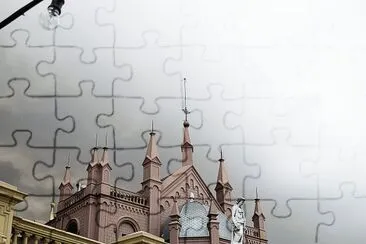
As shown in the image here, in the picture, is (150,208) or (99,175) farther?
(150,208)

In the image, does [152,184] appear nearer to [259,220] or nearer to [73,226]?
[73,226]

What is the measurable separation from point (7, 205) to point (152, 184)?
24.7 metres

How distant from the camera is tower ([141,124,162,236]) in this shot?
29734mm

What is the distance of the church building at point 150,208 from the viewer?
1083 inches

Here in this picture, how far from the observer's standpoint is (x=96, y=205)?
27.9 meters

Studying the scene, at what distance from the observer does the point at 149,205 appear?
29.9 meters

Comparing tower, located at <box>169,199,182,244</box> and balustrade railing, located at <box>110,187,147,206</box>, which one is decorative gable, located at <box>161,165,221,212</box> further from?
tower, located at <box>169,199,182,244</box>

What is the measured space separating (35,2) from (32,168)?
2325 mm

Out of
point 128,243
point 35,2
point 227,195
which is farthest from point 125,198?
point 35,2

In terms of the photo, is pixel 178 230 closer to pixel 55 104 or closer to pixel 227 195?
pixel 227 195

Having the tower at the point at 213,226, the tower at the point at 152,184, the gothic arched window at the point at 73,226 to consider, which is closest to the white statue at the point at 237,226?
the tower at the point at 213,226

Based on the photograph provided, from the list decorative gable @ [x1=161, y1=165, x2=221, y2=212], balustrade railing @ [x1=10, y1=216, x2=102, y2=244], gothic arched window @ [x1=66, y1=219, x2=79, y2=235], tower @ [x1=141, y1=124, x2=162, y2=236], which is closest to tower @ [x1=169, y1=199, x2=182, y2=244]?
tower @ [x1=141, y1=124, x2=162, y2=236]

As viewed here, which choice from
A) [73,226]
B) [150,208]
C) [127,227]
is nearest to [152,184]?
[150,208]

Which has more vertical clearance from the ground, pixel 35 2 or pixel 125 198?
pixel 125 198
